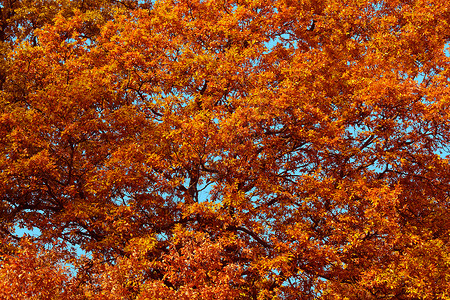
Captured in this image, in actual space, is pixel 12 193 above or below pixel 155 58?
below

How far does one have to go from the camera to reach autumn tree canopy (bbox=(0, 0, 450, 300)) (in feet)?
42.2

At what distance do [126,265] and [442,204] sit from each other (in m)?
10.6

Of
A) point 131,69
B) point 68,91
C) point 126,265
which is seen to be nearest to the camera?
point 126,265

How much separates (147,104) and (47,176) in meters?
4.42

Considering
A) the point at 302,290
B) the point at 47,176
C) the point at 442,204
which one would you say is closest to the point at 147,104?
the point at 47,176

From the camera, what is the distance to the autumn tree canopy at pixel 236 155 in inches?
507

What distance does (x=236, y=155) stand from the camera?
14680mm

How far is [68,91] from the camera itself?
14.9m

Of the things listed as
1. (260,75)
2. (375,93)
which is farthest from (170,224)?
(375,93)

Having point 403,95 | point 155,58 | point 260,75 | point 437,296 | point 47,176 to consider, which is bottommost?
point 437,296

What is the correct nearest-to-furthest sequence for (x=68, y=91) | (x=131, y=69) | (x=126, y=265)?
(x=126, y=265)
(x=68, y=91)
(x=131, y=69)

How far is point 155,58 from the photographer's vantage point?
55.3ft

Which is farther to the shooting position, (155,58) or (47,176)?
(155,58)

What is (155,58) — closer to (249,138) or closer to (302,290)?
(249,138)
